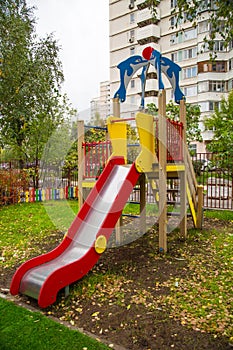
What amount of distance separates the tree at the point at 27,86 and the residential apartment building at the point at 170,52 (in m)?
12.1

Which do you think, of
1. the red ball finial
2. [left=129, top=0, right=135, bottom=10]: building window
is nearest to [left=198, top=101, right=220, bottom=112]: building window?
[left=129, top=0, right=135, bottom=10]: building window

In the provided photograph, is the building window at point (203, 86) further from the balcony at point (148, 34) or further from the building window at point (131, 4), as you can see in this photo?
the building window at point (131, 4)

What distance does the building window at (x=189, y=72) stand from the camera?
3200 centimetres

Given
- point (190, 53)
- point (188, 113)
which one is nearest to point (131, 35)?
point (190, 53)

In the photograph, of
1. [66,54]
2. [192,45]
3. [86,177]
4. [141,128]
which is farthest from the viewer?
[192,45]

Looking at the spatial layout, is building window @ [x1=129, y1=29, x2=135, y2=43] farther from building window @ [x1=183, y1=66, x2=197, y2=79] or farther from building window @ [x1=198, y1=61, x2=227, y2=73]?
building window @ [x1=198, y1=61, x2=227, y2=73]

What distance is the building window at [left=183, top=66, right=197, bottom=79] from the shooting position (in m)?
32.0

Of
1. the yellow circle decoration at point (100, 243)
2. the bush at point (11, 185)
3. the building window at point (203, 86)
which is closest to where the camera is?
the yellow circle decoration at point (100, 243)

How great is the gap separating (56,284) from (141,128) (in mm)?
2851

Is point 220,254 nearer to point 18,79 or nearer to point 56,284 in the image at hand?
point 56,284

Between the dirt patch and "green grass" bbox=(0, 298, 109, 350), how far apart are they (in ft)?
0.60

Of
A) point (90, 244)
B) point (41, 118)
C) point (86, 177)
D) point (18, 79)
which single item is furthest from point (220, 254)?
point (41, 118)

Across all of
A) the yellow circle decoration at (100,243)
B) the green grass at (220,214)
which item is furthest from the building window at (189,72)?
the yellow circle decoration at (100,243)

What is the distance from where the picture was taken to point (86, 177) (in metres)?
6.15
